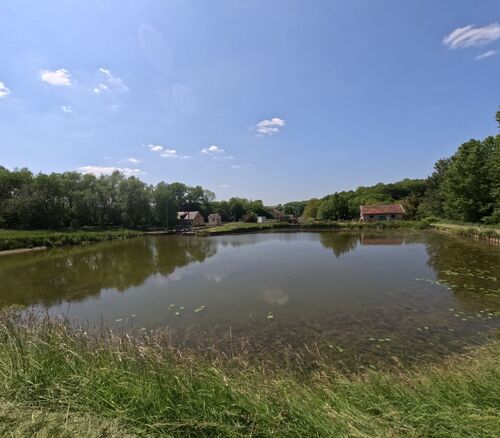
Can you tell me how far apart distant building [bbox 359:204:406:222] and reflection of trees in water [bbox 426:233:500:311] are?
120 ft

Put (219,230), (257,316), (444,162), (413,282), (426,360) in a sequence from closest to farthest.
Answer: (426,360) < (257,316) < (413,282) < (219,230) < (444,162)

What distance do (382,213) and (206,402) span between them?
5888cm

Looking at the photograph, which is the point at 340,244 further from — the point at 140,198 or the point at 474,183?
the point at 140,198

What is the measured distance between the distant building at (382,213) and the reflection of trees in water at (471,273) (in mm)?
36465

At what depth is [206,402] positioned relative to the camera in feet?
9.89

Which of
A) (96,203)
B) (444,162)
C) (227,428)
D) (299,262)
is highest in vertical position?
(444,162)

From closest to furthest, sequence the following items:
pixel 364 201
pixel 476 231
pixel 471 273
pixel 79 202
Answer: pixel 471 273 → pixel 476 231 → pixel 79 202 → pixel 364 201

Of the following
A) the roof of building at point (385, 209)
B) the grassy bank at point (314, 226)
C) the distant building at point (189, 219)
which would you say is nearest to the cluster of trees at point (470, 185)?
the roof of building at point (385, 209)

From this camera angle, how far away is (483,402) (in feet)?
9.14

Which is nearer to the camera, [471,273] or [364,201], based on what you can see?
[471,273]

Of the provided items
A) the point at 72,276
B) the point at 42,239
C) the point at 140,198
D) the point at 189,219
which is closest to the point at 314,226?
the point at 189,219

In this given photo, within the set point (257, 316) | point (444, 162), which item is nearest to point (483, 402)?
point (257, 316)

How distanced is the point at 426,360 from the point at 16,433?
6593 mm

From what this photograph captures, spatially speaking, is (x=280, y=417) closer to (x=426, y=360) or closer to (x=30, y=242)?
(x=426, y=360)
